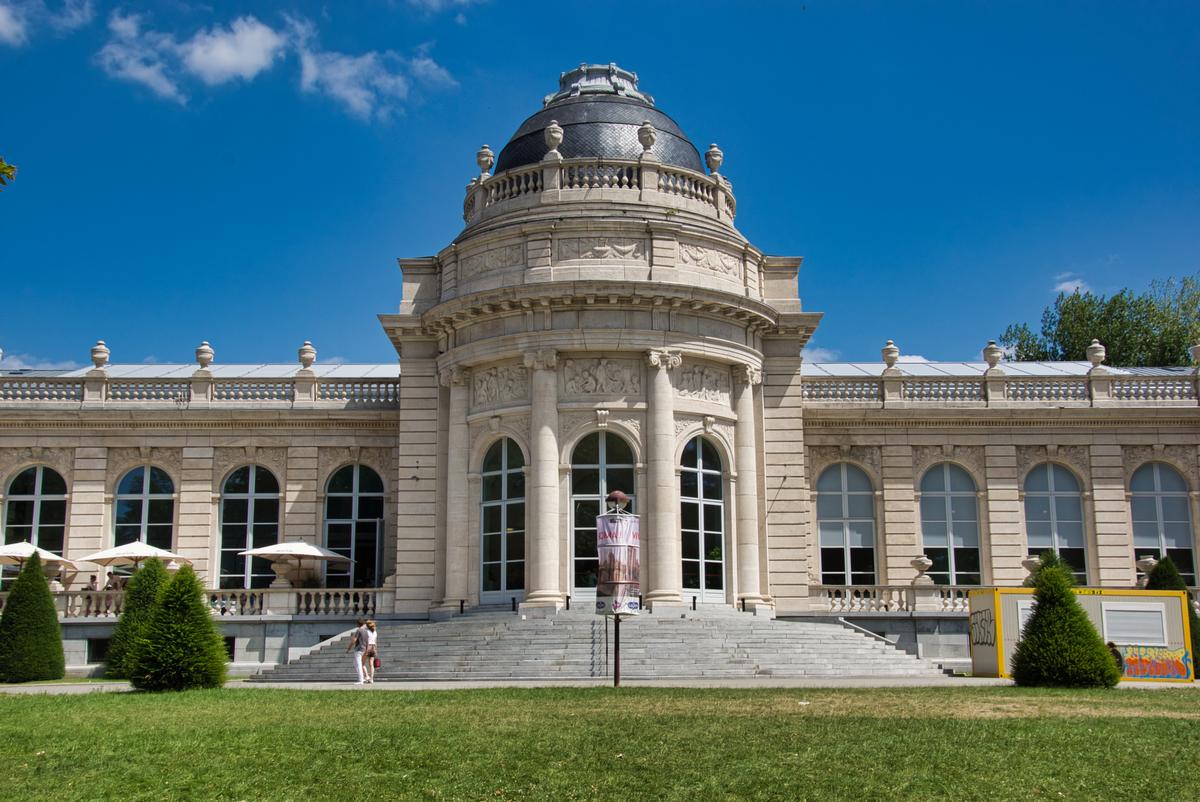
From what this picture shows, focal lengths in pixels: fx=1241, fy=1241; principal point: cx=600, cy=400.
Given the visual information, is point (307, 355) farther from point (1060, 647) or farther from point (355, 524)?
point (1060, 647)

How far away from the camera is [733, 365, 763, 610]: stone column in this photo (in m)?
29.4

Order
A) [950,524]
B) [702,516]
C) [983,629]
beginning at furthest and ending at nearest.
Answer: [950,524] < [702,516] < [983,629]

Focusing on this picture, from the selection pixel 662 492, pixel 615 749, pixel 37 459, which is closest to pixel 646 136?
pixel 662 492

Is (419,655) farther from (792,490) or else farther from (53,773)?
(53,773)

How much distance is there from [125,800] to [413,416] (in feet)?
66.8

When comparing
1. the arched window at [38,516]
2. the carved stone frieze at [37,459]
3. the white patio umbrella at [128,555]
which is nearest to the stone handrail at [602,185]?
the white patio umbrella at [128,555]

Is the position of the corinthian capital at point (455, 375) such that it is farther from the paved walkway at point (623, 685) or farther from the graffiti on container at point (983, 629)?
the graffiti on container at point (983, 629)

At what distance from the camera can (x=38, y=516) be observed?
1357 inches

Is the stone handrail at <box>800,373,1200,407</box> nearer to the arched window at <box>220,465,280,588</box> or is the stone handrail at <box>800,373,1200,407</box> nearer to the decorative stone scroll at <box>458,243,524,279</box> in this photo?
the decorative stone scroll at <box>458,243,524,279</box>

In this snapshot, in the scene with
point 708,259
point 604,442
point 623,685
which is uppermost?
point 708,259

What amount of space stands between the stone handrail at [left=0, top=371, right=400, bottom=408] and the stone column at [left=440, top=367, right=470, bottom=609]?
5.14 m

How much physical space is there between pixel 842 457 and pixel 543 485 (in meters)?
10.4

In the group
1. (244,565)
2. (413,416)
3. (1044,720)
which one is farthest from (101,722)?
(244,565)

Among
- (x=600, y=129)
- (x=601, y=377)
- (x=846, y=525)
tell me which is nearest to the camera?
(x=601, y=377)
